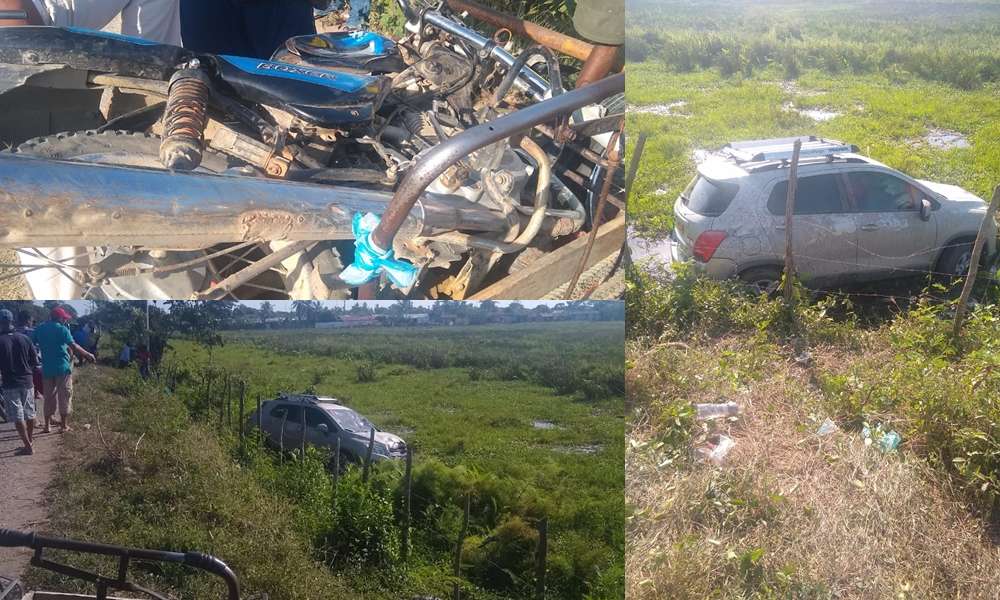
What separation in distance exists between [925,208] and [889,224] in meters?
0.17

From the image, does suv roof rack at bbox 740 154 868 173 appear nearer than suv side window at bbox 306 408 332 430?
No

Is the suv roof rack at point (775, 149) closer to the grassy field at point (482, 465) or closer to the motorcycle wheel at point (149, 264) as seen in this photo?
the grassy field at point (482, 465)

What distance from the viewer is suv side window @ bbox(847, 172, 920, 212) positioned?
306cm

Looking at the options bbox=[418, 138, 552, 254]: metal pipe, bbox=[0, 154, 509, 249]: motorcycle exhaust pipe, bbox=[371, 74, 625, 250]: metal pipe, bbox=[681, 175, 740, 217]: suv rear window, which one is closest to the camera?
bbox=[0, 154, 509, 249]: motorcycle exhaust pipe

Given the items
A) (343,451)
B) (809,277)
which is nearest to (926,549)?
(809,277)

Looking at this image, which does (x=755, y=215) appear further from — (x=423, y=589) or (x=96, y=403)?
(x=96, y=403)

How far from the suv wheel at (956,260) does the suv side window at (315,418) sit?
2261mm

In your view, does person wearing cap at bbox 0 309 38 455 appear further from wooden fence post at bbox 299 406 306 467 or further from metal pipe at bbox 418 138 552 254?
metal pipe at bbox 418 138 552 254

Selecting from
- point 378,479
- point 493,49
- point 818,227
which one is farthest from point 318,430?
point 818,227

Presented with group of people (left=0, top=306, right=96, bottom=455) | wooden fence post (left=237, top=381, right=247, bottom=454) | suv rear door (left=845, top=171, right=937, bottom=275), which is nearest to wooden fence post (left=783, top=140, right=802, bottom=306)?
suv rear door (left=845, top=171, right=937, bottom=275)

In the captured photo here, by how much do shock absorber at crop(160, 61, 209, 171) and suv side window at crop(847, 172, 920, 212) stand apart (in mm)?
2198

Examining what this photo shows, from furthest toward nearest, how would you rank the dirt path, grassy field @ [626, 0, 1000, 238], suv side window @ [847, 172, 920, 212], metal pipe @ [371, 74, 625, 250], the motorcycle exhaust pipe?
1. suv side window @ [847, 172, 920, 212]
2. grassy field @ [626, 0, 1000, 238]
3. the dirt path
4. metal pipe @ [371, 74, 625, 250]
5. the motorcycle exhaust pipe

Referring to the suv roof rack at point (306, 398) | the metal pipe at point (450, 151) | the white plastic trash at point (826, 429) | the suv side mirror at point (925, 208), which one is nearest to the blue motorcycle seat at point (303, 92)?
the metal pipe at point (450, 151)

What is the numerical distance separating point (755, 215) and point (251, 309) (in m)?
1.70
